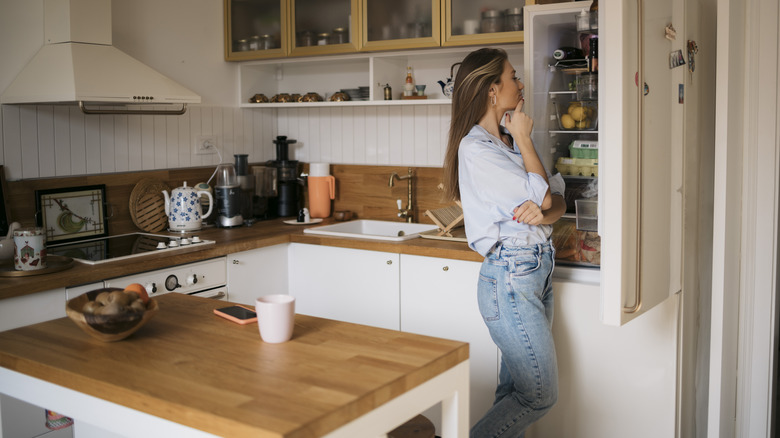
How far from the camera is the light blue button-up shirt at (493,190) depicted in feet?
7.75

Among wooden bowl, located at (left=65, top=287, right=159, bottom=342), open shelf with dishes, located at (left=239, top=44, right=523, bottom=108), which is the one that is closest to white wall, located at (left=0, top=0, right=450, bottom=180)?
open shelf with dishes, located at (left=239, top=44, right=523, bottom=108)

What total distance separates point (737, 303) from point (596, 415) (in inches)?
26.1

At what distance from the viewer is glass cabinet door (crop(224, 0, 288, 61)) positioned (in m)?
3.83

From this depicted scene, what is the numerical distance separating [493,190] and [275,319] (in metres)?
0.94

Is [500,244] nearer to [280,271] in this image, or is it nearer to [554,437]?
[554,437]

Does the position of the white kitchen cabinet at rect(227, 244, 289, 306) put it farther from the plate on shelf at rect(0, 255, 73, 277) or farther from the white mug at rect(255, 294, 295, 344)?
the white mug at rect(255, 294, 295, 344)

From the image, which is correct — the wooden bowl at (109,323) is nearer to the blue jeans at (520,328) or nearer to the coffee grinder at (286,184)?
the blue jeans at (520,328)

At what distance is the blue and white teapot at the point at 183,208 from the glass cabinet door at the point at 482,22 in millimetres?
1338

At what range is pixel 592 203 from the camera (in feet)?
9.04

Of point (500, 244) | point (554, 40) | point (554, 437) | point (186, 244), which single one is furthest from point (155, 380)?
point (554, 40)

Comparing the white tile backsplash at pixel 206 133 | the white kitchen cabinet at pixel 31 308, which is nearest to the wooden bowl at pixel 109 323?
the white kitchen cabinet at pixel 31 308

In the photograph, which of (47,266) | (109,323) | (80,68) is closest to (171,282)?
(47,266)

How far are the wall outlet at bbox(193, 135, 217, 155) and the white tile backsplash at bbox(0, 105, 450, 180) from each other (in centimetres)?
2

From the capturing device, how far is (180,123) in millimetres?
3742
